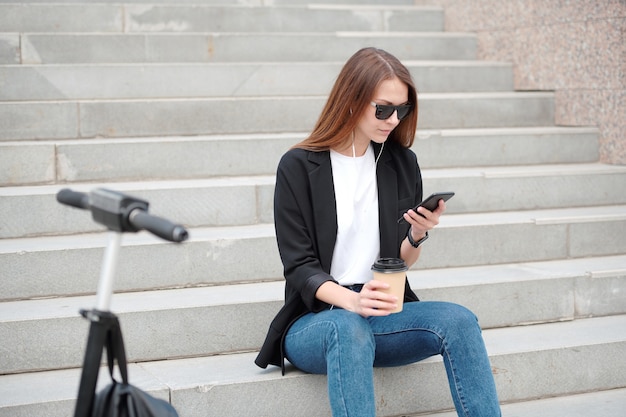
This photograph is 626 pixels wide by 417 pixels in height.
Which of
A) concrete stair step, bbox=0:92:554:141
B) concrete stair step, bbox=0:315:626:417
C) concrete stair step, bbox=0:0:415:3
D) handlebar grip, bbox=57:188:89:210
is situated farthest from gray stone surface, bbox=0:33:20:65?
handlebar grip, bbox=57:188:89:210

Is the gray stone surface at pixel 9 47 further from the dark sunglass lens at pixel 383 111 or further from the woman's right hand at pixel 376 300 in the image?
the woman's right hand at pixel 376 300

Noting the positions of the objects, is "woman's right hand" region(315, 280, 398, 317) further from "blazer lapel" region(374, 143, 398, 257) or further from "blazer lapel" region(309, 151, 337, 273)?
"blazer lapel" region(374, 143, 398, 257)

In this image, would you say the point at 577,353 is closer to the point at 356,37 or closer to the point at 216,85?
the point at 216,85

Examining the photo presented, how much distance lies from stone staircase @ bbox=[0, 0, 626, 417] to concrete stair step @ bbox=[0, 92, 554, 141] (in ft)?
0.04

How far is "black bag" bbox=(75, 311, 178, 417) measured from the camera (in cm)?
193

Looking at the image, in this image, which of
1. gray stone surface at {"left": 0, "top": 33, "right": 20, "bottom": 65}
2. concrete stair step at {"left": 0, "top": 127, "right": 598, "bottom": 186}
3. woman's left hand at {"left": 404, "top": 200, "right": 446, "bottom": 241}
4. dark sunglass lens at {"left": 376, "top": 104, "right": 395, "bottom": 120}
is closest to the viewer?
woman's left hand at {"left": 404, "top": 200, "right": 446, "bottom": 241}

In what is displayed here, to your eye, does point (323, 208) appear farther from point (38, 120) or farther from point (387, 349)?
point (38, 120)

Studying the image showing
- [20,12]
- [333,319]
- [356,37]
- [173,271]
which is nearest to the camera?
[333,319]

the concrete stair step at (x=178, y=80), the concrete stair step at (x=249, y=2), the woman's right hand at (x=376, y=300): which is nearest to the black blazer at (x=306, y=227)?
the woman's right hand at (x=376, y=300)

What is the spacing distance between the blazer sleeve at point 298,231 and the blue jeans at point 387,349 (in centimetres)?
12

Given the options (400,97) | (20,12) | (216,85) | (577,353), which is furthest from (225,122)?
(577,353)

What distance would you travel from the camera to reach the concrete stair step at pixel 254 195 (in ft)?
13.7

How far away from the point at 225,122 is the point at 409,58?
Result: 1.79 meters

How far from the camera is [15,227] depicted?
4137mm
